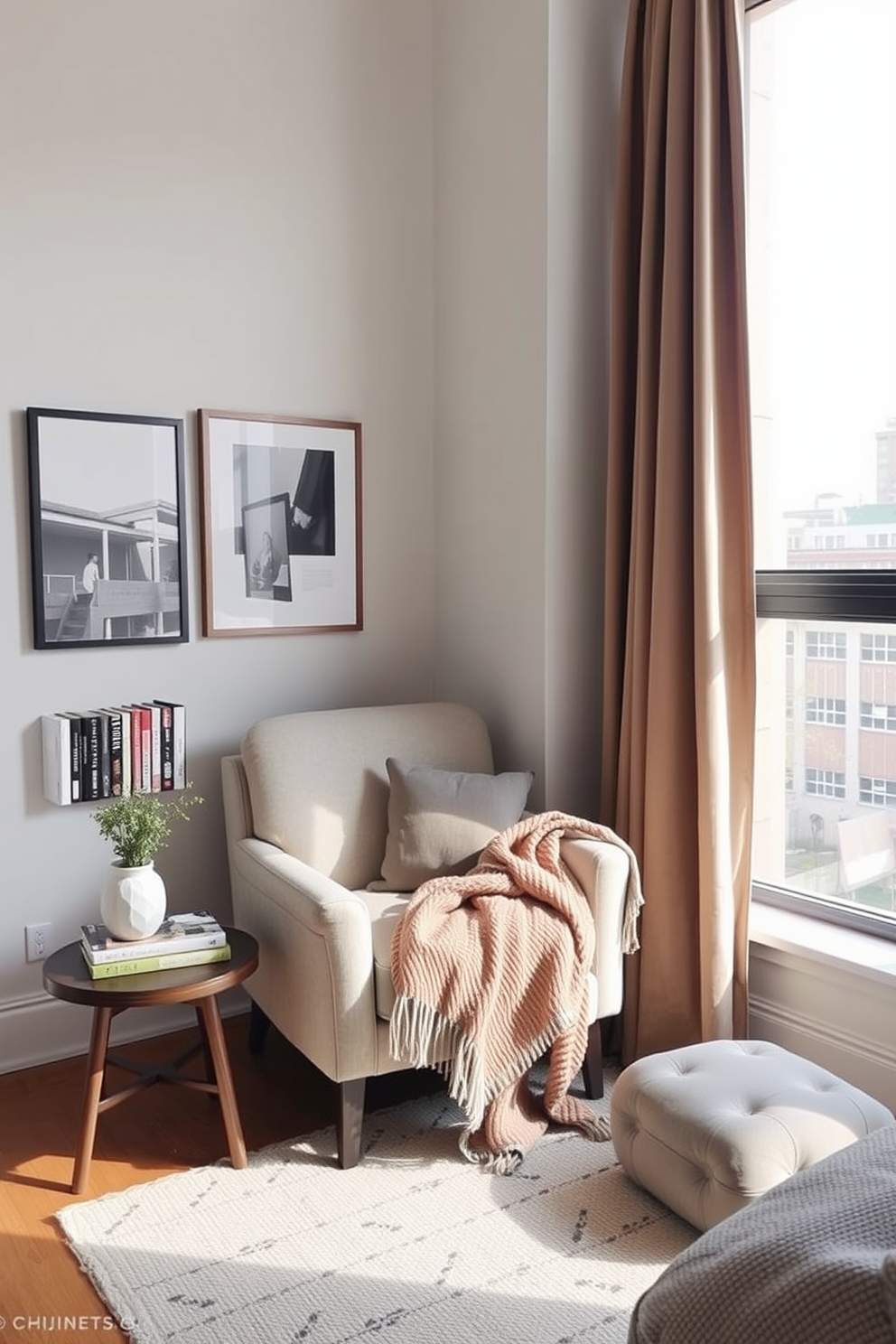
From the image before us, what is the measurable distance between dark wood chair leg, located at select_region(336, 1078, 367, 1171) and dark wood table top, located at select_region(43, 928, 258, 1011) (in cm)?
33

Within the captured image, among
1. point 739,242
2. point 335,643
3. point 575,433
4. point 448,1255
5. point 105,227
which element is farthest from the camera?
point 335,643

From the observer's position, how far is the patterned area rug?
1.92 metres

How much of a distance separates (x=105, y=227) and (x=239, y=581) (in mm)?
986

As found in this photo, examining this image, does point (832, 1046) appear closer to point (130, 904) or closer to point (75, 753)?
point (130, 904)

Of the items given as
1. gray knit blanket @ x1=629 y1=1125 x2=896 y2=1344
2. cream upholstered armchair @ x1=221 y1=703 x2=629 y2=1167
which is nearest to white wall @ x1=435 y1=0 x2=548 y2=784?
cream upholstered armchair @ x1=221 y1=703 x2=629 y2=1167

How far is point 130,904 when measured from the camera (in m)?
2.43

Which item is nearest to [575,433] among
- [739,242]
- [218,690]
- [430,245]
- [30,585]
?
[739,242]

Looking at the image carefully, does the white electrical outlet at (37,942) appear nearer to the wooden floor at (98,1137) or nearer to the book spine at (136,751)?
the wooden floor at (98,1137)

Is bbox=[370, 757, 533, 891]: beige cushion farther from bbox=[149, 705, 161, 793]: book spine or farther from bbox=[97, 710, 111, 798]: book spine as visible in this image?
bbox=[97, 710, 111, 798]: book spine

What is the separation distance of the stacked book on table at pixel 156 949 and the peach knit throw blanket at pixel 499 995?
16.2 inches

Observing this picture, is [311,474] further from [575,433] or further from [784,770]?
[784,770]

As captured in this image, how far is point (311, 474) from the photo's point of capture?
330 cm

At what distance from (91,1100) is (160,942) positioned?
Result: 0.34 meters

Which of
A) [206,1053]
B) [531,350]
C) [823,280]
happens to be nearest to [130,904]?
[206,1053]
